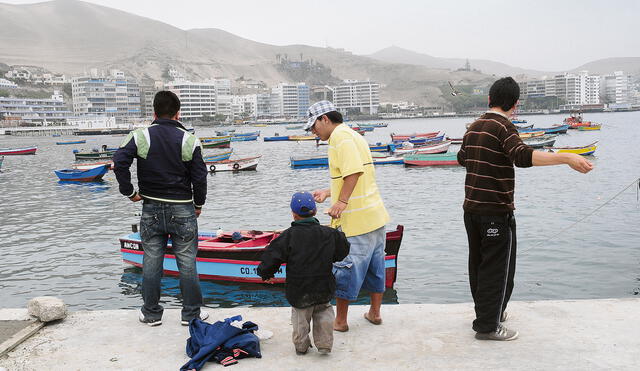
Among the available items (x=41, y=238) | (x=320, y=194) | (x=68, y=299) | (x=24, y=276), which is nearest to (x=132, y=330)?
(x=320, y=194)

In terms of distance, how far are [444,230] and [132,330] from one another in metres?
13.9

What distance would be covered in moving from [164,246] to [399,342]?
2675 millimetres

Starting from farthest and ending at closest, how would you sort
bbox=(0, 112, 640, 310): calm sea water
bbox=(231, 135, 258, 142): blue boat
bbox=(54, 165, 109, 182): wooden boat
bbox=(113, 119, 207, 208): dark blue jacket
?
1. bbox=(231, 135, 258, 142): blue boat
2. bbox=(54, 165, 109, 182): wooden boat
3. bbox=(0, 112, 640, 310): calm sea water
4. bbox=(113, 119, 207, 208): dark blue jacket

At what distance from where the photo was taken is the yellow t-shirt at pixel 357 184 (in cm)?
502

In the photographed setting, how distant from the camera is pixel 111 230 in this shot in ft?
65.5

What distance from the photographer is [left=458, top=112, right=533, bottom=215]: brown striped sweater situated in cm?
479

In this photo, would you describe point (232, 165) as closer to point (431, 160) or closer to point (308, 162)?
point (308, 162)

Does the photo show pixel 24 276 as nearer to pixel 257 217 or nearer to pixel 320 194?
pixel 257 217

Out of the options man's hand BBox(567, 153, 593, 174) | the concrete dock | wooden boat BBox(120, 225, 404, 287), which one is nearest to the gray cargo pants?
the concrete dock

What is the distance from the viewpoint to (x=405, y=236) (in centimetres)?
1730

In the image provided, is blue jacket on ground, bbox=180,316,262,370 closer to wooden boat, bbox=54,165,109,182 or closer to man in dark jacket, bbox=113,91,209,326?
man in dark jacket, bbox=113,91,209,326

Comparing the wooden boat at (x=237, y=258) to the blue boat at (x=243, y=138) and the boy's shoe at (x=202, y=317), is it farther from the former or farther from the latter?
the blue boat at (x=243, y=138)

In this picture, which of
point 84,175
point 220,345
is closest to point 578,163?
point 220,345

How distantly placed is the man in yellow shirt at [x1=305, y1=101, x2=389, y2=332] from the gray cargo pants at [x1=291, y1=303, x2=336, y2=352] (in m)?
0.38
